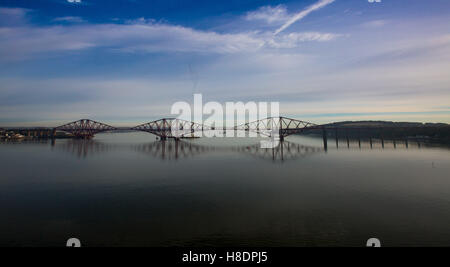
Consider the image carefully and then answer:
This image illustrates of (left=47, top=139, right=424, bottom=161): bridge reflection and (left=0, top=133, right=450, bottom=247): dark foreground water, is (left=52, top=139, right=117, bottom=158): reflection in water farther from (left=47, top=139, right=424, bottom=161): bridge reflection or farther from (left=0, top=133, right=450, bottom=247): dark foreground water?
(left=0, top=133, right=450, bottom=247): dark foreground water

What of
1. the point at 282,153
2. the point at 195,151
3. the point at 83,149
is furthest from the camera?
the point at 83,149

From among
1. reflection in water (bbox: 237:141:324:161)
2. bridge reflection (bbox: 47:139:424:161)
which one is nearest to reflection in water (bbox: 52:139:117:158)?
bridge reflection (bbox: 47:139:424:161)

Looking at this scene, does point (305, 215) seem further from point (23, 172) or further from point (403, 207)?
point (23, 172)

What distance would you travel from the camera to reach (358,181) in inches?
1020

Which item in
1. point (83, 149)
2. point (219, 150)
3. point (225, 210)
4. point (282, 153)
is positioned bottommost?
point (225, 210)

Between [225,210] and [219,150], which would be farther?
[219,150]

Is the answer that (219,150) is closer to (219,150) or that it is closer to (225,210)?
(219,150)

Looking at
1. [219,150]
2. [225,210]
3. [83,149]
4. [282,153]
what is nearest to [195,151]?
[219,150]

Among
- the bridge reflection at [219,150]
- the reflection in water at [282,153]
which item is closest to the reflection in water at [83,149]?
the bridge reflection at [219,150]

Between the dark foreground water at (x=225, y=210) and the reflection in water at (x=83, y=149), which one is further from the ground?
the reflection in water at (x=83, y=149)

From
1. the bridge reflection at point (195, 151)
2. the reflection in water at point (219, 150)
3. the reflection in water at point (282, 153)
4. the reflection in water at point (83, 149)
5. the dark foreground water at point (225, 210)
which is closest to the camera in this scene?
the dark foreground water at point (225, 210)

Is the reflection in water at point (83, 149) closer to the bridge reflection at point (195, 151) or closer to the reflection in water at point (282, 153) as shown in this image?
the bridge reflection at point (195, 151)
